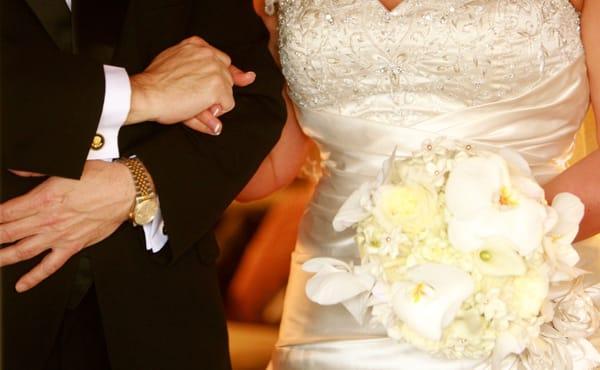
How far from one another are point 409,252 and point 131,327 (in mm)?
604

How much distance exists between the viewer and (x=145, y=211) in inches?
59.4

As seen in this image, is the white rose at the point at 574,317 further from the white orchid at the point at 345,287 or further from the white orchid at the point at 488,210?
the white orchid at the point at 345,287

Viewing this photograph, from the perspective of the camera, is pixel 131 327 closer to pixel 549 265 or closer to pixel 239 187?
pixel 239 187

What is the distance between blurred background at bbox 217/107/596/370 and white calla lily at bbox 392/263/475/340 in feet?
5.23

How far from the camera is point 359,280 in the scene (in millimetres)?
1380

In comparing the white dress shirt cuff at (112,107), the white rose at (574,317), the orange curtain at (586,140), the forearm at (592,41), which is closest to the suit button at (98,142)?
the white dress shirt cuff at (112,107)

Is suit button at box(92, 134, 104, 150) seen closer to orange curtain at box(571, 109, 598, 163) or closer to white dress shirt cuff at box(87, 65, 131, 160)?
white dress shirt cuff at box(87, 65, 131, 160)

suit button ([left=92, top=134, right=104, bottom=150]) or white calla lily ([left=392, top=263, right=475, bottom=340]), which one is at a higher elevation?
suit button ([left=92, top=134, right=104, bottom=150])

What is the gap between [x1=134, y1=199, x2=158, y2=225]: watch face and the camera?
1502 mm

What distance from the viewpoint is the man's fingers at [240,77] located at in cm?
161

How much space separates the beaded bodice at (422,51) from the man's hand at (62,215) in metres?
0.58

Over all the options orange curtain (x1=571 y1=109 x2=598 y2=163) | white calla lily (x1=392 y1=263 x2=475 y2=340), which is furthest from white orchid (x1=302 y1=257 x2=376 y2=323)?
orange curtain (x1=571 y1=109 x2=598 y2=163)

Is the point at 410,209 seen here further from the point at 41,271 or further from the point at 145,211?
the point at 41,271

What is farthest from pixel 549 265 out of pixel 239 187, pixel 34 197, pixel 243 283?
pixel 243 283
